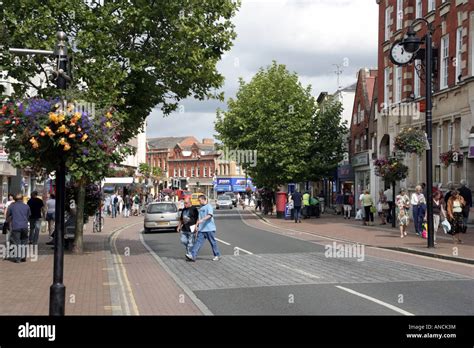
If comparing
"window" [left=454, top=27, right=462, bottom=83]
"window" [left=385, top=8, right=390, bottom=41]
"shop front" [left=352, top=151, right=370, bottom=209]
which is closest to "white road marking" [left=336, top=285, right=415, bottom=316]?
"window" [left=454, top=27, right=462, bottom=83]

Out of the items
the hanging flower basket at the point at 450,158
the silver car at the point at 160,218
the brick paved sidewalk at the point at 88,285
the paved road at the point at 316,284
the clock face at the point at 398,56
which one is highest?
the clock face at the point at 398,56

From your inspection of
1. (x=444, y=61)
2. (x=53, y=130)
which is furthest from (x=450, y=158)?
(x=53, y=130)

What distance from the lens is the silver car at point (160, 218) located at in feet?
93.7

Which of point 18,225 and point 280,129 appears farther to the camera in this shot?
point 280,129

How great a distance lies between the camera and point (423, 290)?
35.9 ft

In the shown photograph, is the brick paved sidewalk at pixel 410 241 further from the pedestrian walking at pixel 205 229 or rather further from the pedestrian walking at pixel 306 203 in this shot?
the pedestrian walking at pixel 306 203

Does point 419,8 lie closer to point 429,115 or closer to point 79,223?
point 429,115

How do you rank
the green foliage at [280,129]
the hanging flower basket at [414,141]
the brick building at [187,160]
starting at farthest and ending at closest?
the brick building at [187,160] → the green foliage at [280,129] → the hanging flower basket at [414,141]

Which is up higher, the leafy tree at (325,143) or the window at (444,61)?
the window at (444,61)

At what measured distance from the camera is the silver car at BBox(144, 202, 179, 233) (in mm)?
28562

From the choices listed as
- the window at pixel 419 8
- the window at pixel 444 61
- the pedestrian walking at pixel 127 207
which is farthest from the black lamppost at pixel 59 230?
the pedestrian walking at pixel 127 207

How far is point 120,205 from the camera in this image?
48.6 m

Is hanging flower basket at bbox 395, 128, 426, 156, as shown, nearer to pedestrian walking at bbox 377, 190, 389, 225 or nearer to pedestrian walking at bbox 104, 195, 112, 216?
pedestrian walking at bbox 377, 190, 389, 225

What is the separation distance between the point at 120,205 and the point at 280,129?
14.6 metres
